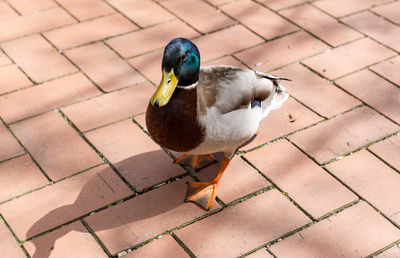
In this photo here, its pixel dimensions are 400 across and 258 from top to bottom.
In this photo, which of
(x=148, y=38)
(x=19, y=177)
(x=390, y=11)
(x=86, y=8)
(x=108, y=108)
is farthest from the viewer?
(x=390, y=11)

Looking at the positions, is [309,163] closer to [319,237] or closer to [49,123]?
[319,237]

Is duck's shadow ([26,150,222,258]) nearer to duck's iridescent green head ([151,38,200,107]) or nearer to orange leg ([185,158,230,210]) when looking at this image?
orange leg ([185,158,230,210])

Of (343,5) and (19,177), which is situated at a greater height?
(343,5)

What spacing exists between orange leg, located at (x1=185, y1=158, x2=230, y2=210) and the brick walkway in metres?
0.04

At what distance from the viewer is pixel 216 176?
10.3ft

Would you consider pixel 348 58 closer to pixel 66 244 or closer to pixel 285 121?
pixel 285 121

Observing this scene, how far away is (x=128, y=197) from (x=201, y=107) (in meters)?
0.65

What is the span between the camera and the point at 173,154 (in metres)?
3.26

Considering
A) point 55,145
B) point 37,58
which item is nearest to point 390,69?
point 55,145

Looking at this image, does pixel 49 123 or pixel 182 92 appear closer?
pixel 182 92

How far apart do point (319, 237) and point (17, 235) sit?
145 cm

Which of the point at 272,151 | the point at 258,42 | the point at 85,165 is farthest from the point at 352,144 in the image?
the point at 85,165

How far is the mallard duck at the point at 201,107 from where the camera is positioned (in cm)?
257

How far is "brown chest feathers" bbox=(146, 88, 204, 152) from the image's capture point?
261cm
